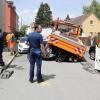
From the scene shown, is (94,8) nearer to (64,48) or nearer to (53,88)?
(64,48)

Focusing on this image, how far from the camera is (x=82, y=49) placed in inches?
874

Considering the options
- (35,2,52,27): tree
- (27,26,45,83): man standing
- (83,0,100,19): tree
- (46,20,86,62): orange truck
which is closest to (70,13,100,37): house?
(83,0,100,19): tree

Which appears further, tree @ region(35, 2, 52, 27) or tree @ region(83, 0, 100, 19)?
tree @ region(35, 2, 52, 27)

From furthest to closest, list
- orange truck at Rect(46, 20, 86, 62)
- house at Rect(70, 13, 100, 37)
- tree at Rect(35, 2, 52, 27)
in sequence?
tree at Rect(35, 2, 52, 27) → house at Rect(70, 13, 100, 37) → orange truck at Rect(46, 20, 86, 62)

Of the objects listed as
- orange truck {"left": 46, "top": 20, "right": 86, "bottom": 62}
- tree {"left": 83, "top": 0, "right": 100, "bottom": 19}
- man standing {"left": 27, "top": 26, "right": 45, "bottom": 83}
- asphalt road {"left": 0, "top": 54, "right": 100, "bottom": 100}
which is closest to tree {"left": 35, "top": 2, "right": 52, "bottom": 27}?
tree {"left": 83, "top": 0, "right": 100, "bottom": 19}

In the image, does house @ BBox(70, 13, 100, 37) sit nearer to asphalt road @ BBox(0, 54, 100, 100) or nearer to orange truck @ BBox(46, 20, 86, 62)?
orange truck @ BBox(46, 20, 86, 62)

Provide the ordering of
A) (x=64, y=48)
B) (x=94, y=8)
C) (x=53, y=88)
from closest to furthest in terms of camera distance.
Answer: (x=53, y=88) < (x=64, y=48) < (x=94, y=8)

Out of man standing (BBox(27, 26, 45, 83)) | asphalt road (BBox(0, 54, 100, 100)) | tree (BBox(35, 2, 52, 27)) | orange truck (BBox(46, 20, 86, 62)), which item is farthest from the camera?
tree (BBox(35, 2, 52, 27))

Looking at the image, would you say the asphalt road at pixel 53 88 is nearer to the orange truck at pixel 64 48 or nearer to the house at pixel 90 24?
the orange truck at pixel 64 48

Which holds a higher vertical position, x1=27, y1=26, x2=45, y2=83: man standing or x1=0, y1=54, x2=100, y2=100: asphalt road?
x1=27, y1=26, x2=45, y2=83: man standing

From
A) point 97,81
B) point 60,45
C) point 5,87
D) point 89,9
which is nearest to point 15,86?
point 5,87

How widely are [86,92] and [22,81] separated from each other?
295 cm

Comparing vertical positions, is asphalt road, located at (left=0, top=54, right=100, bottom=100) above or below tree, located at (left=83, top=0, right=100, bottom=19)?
below

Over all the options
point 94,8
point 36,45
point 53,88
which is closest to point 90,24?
point 94,8
